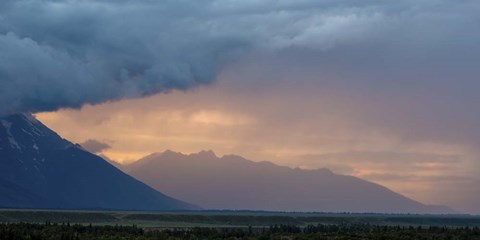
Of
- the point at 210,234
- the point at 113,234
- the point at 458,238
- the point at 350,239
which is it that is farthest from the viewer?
the point at 210,234

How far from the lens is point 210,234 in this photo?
13662cm

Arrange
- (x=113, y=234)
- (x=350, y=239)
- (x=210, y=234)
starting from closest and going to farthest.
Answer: (x=350, y=239)
(x=113, y=234)
(x=210, y=234)

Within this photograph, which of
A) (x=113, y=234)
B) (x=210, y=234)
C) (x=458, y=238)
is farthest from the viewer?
(x=210, y=234)

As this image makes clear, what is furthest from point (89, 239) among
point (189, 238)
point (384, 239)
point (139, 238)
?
point (384, 239)

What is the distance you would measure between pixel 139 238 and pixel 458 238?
4750 cm

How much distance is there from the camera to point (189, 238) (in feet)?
404

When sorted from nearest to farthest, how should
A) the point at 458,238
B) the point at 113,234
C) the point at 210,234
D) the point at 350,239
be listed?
the point at 350,239, the point at 458,238, the point at 113,234, the point at 210,234

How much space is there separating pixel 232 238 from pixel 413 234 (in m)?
28.5

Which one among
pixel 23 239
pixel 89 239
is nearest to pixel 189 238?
pixel 89 239

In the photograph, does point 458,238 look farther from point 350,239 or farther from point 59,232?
point 59,232

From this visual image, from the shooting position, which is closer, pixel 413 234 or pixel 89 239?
pixel 89 239

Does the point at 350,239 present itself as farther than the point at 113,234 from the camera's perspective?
No

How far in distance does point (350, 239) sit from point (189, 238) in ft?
91.2

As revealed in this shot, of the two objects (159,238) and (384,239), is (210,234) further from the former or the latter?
(384,239)
